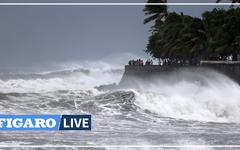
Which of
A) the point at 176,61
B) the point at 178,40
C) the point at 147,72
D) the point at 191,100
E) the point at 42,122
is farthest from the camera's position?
the point at 191,100

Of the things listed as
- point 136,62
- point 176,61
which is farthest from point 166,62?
point 136,62

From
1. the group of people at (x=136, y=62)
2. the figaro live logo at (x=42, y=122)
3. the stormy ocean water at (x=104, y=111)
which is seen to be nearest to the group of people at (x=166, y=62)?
the group of people at (x=136, y=62)

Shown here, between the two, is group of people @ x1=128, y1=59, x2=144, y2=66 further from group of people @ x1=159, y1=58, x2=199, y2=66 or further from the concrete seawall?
group of people @ x1=159, y1=58, x2=199, y2=66

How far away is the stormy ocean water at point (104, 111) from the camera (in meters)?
3.98

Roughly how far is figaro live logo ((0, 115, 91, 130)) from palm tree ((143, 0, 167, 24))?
903 millimetres

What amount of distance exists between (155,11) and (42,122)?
1167mm

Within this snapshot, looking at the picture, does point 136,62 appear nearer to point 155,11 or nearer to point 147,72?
point 147,72

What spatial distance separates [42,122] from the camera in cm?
383

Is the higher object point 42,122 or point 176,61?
point 176,61

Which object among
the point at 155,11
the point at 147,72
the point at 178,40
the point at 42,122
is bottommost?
the point at 42,122

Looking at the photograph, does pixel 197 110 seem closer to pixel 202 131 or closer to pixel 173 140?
pixel 202 131

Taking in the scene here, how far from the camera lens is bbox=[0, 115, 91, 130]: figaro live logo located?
3.81m

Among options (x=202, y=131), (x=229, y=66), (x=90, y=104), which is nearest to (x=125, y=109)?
(x=90, y=104)

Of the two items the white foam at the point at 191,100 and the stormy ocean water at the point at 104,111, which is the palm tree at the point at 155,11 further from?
the white foam at the point at 191,100
